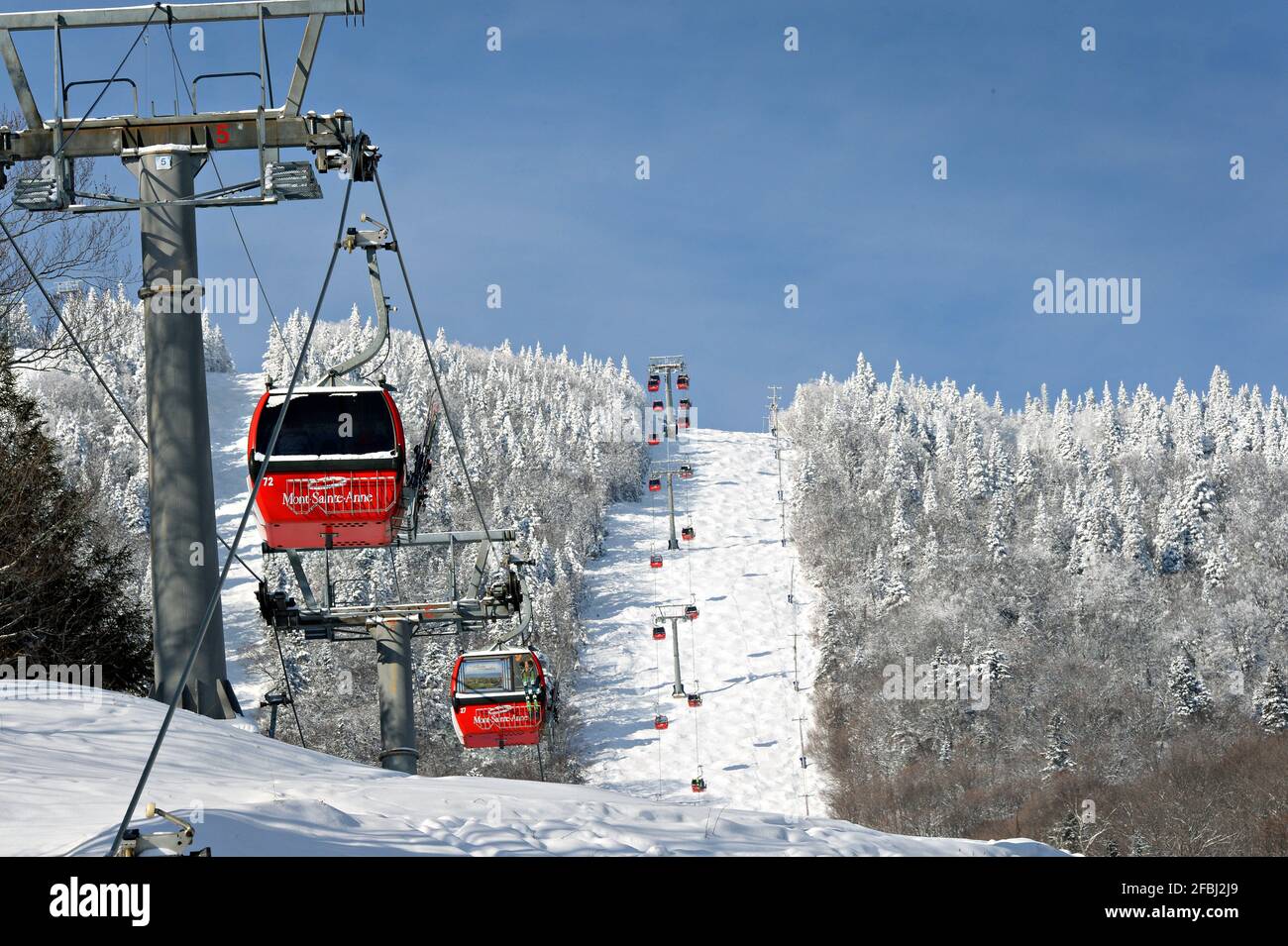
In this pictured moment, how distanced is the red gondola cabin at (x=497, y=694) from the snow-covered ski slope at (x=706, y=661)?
3843 cm

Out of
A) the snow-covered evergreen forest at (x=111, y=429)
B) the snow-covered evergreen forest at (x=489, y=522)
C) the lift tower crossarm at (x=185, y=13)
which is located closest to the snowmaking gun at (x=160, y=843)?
the lift tower crossarm at (x=185, y=13)

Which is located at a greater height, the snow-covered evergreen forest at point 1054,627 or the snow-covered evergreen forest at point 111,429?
the snow-covered evergreen forest at point 111,429

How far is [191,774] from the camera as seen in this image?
845 centimetres

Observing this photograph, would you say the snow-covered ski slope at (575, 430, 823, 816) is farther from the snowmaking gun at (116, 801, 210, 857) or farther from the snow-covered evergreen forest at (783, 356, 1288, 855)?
the snowmaking gun at (116, 801, 210, 857)

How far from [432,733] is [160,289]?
72.3 m

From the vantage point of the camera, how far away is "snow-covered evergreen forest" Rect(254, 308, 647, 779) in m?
77.9

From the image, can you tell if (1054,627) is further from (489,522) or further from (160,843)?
(160,843)

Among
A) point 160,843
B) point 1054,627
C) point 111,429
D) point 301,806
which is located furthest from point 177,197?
point 111,429

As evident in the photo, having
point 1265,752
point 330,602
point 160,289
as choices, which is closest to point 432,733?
point 1265,752

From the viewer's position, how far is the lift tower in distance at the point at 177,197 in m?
12.0

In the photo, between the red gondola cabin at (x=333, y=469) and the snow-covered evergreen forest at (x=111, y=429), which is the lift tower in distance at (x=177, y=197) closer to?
the red gondola cabin at (x=333, y=469)

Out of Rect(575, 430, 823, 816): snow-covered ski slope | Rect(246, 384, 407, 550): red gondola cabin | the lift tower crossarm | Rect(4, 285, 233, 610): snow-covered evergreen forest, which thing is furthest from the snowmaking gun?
Rect(4, 285, 233, 610): snow-covered evergreen forest

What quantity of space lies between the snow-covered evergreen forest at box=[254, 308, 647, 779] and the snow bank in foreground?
1686cm

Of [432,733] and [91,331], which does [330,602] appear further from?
[432,733]
